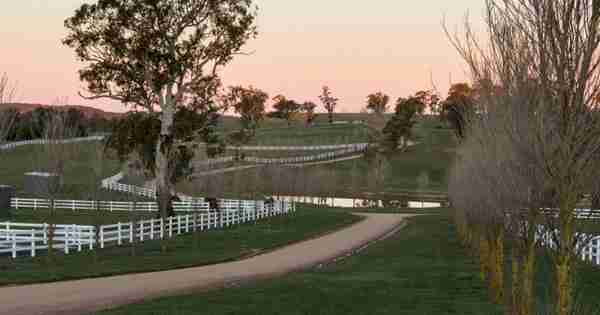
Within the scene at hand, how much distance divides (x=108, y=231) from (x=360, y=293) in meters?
15.8

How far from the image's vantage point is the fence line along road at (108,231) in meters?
27.4

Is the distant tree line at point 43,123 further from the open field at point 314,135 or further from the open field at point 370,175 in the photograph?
the open field at point 314,135

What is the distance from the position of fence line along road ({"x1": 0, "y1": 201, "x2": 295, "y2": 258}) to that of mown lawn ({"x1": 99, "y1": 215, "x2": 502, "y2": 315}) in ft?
30.1

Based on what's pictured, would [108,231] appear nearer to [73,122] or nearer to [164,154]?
[164,154]

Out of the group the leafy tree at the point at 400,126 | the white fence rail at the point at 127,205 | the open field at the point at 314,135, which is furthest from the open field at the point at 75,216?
the open field at the point at 314,135

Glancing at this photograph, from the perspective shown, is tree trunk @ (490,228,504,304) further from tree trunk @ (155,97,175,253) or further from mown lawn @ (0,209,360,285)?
tree trunk @ (155,97,175,253)

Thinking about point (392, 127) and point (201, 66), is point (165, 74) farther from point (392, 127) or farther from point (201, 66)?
point (392, 127)

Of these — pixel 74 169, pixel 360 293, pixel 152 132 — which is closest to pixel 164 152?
pixel 152 132

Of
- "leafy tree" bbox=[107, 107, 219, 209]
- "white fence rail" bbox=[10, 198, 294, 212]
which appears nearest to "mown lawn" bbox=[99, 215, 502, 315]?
"leafy tree" bbox=[107, 107, 219, 209]

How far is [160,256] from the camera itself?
27.3 meters

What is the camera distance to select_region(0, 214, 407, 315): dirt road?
15828 mm

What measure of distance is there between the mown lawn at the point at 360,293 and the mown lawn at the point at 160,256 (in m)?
4.70

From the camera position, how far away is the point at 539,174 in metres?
9.73

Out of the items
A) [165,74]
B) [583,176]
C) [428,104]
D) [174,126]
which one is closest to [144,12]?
[165,74]
